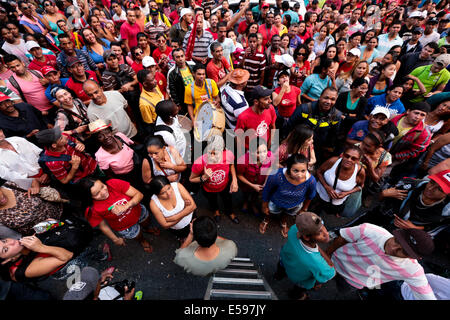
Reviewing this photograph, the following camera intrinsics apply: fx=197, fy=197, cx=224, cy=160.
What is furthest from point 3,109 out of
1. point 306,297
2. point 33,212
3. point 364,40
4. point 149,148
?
point 364,40

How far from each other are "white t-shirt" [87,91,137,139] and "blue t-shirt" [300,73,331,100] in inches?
164

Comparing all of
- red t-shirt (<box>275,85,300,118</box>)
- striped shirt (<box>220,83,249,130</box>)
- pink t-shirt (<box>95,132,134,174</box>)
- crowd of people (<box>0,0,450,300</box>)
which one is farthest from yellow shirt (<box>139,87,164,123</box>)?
red t-shirt (<box>275,85,300,118</box>)

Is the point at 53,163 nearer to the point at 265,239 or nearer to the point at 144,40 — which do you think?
the point at 265,239

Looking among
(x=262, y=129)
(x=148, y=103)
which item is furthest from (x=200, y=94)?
(x=262, y=129)

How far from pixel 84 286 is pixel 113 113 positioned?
283 cm

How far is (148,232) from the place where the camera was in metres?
3.74

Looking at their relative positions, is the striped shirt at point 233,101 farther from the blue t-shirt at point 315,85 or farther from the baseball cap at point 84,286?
the baseball cap at point 84,286

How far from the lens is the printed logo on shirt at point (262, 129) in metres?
3.70

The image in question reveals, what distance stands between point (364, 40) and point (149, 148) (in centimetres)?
742

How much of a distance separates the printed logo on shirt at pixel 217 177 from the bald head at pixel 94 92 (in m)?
2.50

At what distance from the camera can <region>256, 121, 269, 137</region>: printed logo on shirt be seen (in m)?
3.70

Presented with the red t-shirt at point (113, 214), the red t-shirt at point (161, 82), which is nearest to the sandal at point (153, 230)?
the red t-shirt at point (113, 214)

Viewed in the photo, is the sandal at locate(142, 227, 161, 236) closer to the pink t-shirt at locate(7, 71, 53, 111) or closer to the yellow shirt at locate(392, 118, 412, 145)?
the pink t-shirt at locate(7, 71, 53, 111)

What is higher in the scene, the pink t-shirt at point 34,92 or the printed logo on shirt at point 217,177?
the pink t-shirt at point 34,92
